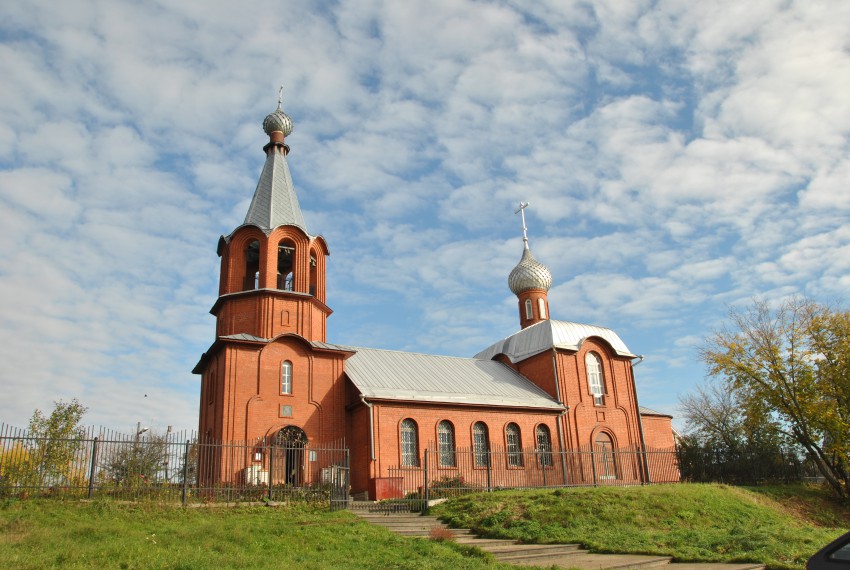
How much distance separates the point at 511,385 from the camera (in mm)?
26969

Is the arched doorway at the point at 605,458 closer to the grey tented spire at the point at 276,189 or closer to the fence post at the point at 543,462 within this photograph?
the fence post at the point at 543,462

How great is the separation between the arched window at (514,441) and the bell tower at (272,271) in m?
7.83

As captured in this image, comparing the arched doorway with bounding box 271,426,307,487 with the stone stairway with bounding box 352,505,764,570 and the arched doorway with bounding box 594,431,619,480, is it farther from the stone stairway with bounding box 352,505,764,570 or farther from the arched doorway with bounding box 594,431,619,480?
the arched doorway with bounding box 594,431,619,480

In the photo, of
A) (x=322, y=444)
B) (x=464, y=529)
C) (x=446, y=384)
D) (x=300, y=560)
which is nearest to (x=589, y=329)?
(x=446, y=384)

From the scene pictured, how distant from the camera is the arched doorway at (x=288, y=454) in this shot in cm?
1958

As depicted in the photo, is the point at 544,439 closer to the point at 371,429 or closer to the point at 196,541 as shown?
the point at 371,429

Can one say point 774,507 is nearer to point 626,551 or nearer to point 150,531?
point 626,551

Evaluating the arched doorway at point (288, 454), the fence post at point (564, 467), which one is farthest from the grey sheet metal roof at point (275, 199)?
the fence post at point (564, 467)

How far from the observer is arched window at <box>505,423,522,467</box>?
24.1m

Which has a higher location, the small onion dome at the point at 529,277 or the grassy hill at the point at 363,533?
the small onion dome at the point at 529,277

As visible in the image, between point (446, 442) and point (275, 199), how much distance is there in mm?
10865

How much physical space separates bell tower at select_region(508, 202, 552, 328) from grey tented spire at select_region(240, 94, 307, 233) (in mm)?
13698

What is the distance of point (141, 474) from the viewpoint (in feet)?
50.2

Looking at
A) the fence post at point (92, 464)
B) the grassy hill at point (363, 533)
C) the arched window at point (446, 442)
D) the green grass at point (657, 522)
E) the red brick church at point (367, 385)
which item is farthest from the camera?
the arched window at point (446, 442)
